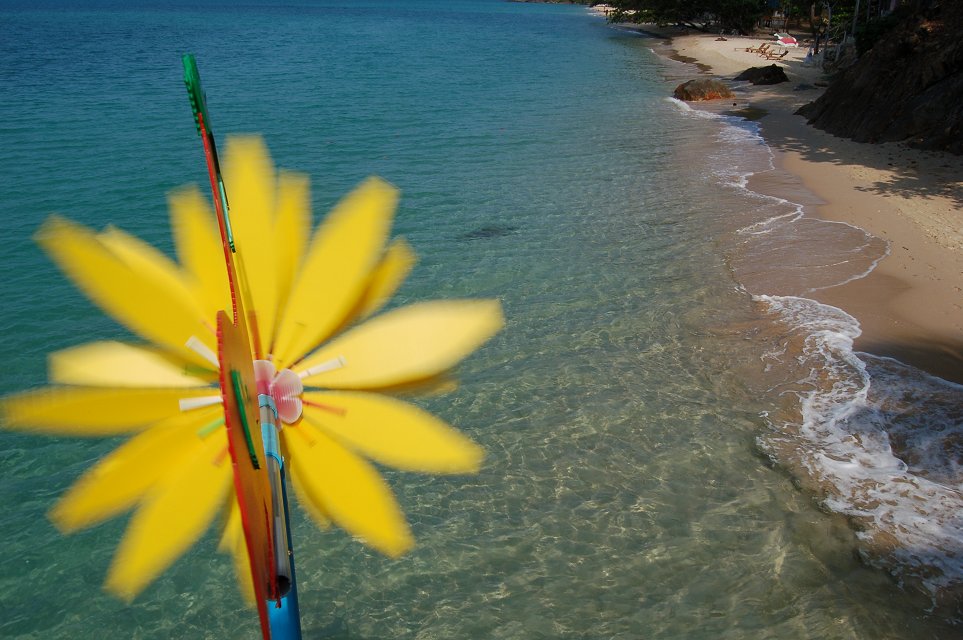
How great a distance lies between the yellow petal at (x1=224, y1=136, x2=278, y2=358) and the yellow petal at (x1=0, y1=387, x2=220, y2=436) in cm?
25

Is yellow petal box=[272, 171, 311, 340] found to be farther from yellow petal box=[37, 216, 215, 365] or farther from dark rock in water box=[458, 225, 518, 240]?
dark rock in water box=[458, 225, 518, 240]

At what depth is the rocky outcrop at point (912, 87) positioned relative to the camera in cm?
1363

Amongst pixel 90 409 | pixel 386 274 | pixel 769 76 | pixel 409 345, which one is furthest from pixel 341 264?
pixel 769 76

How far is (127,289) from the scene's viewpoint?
1093 mm

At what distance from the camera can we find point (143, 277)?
3.63ft

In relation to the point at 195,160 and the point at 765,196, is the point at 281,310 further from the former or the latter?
the point at 195,160

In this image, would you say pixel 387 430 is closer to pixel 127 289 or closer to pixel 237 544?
pixel 237 544

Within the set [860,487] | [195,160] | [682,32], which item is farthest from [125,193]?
[682,32]

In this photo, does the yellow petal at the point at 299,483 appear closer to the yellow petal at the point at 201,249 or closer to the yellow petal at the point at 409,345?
the yellow petal at the point at 409,345

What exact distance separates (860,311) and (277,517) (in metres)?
7.97

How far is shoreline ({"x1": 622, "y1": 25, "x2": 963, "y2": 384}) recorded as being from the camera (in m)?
7.02

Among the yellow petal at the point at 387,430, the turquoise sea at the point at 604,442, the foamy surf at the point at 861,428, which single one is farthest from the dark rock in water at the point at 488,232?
the yellow petal at the point at 387,430

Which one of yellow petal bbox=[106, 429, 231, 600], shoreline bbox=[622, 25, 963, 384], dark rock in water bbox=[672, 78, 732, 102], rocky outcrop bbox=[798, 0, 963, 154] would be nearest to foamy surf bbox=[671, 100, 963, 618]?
shoreline bbox=[622, 25, 963, 384]

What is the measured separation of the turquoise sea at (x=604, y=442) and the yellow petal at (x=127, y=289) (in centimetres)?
337
